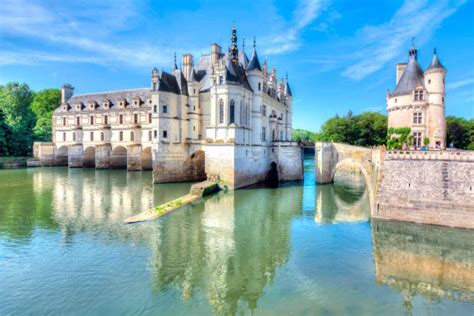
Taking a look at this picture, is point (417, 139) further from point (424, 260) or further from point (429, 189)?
point (424, 260)

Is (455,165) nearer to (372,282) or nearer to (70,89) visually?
(372,282)

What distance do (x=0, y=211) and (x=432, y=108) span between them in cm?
4096

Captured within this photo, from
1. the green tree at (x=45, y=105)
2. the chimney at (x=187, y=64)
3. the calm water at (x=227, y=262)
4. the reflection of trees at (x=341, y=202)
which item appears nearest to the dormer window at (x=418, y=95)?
the reflection of trees at (x=341, y=202)

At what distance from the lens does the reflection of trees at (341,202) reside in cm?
2158

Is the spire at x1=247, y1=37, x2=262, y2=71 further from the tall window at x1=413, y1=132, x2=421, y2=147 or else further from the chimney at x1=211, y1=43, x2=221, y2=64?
the tall window at x1=413, y1=132, x2=421, y2=147

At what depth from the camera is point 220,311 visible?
9.58 metres

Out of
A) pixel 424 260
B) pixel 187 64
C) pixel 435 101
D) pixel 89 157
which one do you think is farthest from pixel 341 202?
pixel 89 157

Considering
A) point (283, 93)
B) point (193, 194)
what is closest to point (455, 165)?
point (193, 194)

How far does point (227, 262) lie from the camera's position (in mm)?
13234

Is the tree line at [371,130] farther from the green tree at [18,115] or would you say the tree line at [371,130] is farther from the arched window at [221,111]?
the green tree at [18,115]

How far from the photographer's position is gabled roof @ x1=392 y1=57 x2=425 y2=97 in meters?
30.0

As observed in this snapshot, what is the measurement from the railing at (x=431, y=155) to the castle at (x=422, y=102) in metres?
12.1

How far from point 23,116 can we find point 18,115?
968mm

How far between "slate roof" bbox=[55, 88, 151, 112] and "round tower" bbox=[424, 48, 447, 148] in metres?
40.0
